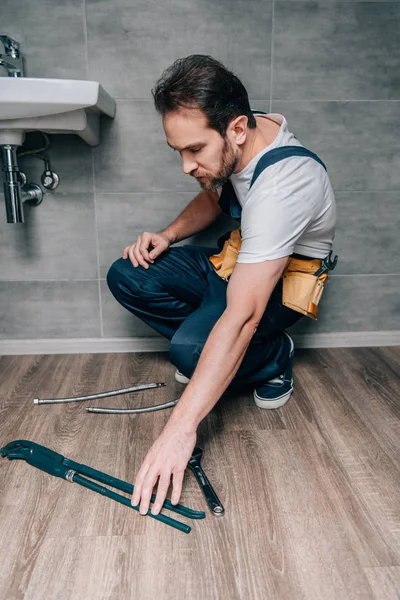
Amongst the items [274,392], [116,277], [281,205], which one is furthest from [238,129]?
[274,392]

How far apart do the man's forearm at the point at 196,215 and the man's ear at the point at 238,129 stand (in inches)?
17.0

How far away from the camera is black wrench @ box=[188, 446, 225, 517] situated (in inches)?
37.8

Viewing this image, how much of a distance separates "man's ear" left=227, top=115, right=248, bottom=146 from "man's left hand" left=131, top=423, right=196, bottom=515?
2.14 feet

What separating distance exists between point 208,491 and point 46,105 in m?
1.02

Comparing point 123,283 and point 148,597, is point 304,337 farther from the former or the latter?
point 148,597

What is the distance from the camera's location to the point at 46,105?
1.25 metres

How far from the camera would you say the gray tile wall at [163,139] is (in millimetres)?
1566

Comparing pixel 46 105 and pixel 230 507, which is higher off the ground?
pixel 46 105

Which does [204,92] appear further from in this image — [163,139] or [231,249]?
[163,139]

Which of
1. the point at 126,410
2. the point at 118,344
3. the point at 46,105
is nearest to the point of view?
the point at 46,105

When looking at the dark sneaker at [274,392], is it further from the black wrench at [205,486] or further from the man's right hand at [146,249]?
the man's right hand at [146,249]

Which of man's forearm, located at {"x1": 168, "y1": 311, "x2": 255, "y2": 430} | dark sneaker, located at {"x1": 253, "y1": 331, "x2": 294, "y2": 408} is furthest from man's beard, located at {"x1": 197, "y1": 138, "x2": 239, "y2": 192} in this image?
dark sneaker, located at {"x1": 253, "y1": 331, "x2": 294, "y2": 408}

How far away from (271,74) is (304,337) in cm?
94

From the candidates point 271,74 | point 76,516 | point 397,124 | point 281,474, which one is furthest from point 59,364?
point 397,124
